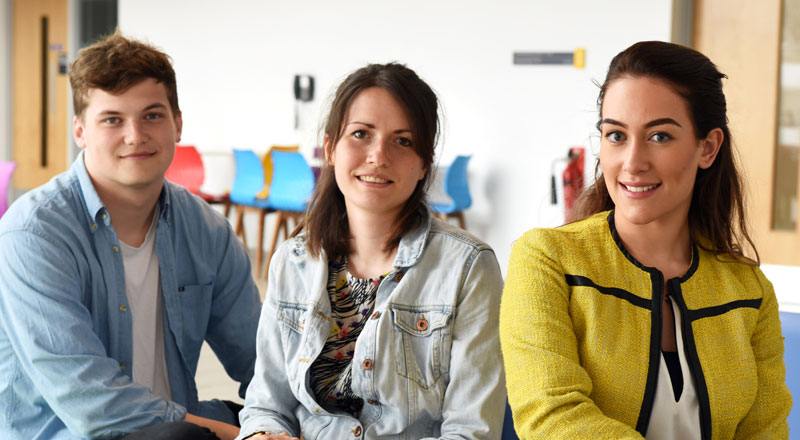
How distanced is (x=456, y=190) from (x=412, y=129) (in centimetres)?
542

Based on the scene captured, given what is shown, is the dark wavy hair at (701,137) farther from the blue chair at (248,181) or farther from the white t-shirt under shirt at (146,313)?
the blue chair at (248,181)

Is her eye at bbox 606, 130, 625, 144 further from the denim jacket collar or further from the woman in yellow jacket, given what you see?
the denim jacket collar

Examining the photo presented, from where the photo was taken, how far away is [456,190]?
714 cm

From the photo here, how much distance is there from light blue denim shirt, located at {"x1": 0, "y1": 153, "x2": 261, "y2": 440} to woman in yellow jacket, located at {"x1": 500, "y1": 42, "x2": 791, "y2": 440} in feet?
3.12

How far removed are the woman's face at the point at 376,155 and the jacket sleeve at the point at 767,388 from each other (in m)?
0.71

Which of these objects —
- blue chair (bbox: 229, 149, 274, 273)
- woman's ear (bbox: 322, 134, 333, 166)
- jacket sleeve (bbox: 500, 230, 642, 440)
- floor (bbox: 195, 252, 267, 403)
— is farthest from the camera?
blue chair (bbox: 229, 149, 274, 273)

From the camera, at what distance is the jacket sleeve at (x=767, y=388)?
1.38 meters

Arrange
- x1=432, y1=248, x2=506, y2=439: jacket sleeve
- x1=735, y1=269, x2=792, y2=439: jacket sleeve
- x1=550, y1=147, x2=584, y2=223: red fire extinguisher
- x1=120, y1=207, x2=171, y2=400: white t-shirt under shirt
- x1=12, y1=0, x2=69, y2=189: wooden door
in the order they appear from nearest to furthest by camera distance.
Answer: x1=735, y1=269, x2=792, y2=439: jacket sleeve, x1=432, y1=248, x2=506, y2=439: jacket sleeve, x1=120, y1=207, x2=171, y2=400: white t-shirt under shirt, x1=550, y1=147, x2=584, y2=223: red fire extinguisher, x1=12, y1=0, x2=69, y2=189: wooden door

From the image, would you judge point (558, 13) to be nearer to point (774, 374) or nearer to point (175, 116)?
point (175, 116)

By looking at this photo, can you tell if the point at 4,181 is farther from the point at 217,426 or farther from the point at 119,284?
the point at 217,426

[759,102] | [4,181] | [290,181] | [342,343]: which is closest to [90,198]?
[342,343]

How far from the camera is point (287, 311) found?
5.66ft

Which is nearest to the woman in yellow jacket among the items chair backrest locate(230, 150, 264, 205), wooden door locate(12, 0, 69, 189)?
chair backrest locate(230, 150, 264, 205)

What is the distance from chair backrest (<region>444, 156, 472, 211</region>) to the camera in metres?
7.05
